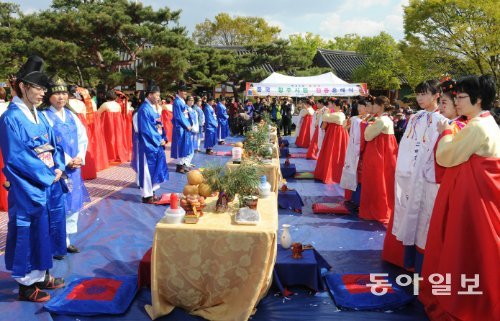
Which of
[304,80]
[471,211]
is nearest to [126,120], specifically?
[304,80]

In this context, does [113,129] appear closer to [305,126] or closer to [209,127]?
[209,127]

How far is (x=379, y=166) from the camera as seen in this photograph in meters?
5.46

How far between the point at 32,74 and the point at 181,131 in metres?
5.60

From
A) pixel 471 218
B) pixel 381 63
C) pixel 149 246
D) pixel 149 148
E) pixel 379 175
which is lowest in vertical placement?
pixel 149 246

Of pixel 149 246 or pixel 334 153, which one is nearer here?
pixel 149 246

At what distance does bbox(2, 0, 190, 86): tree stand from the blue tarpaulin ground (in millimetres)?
7405

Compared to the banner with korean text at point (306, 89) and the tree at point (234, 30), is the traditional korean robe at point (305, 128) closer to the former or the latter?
the banner with korean text at point (306, 89)

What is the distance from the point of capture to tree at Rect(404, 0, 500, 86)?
14.3 m

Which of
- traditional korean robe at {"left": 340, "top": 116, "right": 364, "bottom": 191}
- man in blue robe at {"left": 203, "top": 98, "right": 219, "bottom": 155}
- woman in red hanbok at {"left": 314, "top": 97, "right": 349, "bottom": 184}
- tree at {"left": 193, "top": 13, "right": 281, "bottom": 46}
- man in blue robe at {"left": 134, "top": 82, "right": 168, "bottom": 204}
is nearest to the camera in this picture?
man in blue robe at {"left": 134, "top": 82, "right": 168, "bottom": 204}

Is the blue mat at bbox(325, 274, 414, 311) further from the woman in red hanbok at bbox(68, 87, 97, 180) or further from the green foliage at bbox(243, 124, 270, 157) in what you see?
the woman in red hanbok at bbox(68, 87, 97, 180)

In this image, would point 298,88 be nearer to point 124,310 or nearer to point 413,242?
point 413,242

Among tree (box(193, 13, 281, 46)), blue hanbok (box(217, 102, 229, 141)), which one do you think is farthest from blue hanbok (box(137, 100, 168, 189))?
tree (box(193, 13, 281, 46))

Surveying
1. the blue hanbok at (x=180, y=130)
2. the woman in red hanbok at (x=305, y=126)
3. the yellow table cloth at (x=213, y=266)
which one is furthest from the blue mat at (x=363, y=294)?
the woman in red hanbok at (x=305, y=126)

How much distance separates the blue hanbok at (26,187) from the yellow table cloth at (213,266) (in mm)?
949
